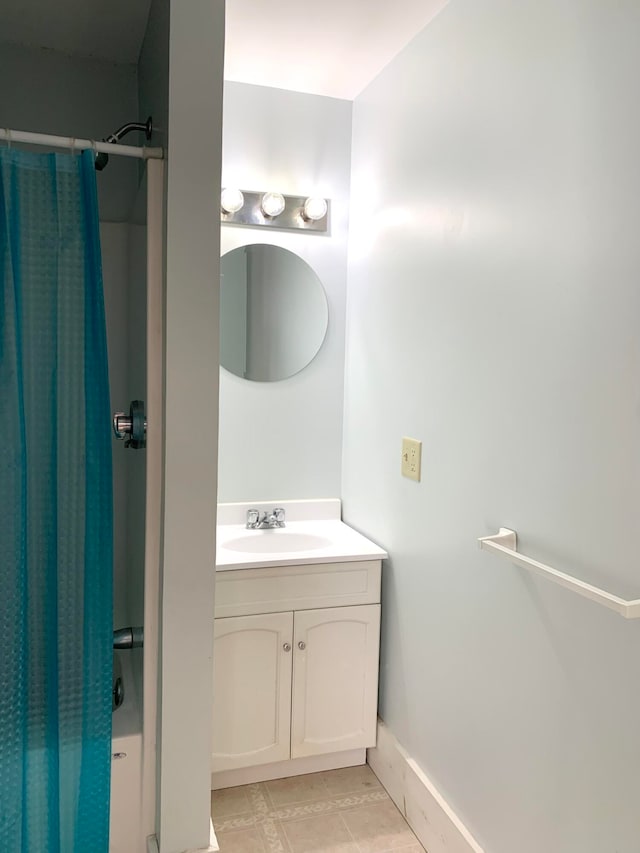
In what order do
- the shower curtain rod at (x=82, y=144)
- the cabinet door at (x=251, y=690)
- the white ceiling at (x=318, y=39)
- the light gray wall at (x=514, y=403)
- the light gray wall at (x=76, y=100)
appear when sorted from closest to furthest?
1. the light gray wall at (x=514, y=403)
2. the shower curtain rod at (x=82, y=144)
3. the white ceiling at (x=318, y=39)
4. the light gray wall at (x=76, y=100)
5. the cabinet door at (x=251, y=690)

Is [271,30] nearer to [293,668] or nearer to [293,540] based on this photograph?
[293,540]

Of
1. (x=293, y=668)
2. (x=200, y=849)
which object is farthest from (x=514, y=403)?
(x=200, y=849)

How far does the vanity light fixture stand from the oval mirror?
0.10 m

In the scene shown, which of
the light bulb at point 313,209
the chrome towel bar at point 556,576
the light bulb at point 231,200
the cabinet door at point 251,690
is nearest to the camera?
the chrome towel bar at point 556,576

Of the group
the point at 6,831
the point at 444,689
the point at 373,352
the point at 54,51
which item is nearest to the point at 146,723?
the point at 6,831

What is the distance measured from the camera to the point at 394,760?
2270mm

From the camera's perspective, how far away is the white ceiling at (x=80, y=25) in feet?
6.06

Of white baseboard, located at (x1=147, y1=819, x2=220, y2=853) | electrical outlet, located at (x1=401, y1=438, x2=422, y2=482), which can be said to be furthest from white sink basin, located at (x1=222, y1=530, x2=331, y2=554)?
white baseboard, located at (x1=147, y1=819, x2=220, y2=853)

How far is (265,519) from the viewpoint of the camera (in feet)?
8.61

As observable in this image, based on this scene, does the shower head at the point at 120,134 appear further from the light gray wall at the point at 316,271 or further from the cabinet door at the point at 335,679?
the cabinet door at the point at 335,679

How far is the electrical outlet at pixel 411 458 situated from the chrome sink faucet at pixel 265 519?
2.04ft

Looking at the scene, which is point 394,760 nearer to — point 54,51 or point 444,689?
point 444,689

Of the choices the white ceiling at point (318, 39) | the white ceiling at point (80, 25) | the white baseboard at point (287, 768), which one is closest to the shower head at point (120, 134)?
the white ceiling at point (80, 25)

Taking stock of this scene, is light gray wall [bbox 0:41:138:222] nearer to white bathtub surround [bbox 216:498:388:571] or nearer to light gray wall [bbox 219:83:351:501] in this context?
light gray wall [bbox 219:83:351:501]
